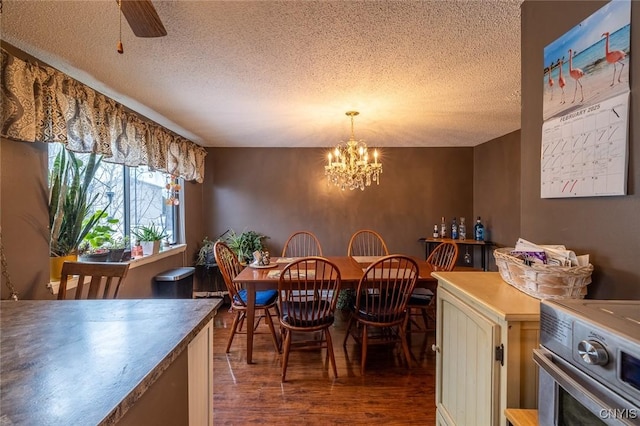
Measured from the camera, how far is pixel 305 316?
7.54 feet

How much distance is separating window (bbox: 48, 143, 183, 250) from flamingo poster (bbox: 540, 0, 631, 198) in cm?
288

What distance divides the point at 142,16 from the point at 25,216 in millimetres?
1456

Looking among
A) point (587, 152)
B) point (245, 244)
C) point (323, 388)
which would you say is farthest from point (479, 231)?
point (587, 152)

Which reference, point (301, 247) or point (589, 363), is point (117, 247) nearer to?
point (301, 247)

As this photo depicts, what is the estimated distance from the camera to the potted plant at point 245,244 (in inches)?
156

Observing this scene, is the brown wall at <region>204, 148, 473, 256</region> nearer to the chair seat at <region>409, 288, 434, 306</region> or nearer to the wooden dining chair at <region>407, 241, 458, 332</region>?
the wooden dining chair at <region>407, 241, 458, 332</region>

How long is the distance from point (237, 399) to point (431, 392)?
1.39 meters

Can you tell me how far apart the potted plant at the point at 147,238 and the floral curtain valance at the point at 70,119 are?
2.17ft

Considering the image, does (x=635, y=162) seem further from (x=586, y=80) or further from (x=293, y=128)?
(x=293, y=128)

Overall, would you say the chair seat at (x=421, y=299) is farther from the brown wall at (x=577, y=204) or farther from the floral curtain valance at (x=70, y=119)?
the floral curtain valance at (x=70, y=119)

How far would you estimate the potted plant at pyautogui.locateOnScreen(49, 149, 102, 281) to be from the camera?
191cm

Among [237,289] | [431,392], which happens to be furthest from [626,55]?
[237,289]

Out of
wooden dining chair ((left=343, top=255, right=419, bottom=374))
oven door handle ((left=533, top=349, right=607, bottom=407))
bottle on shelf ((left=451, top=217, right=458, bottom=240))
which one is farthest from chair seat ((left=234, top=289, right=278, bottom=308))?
bottle on shelf ((left=451, top=217, right=458, bottom=240))

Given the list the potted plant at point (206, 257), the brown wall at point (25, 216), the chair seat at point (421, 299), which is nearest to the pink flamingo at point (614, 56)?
the chair seat at point (421, 299)
